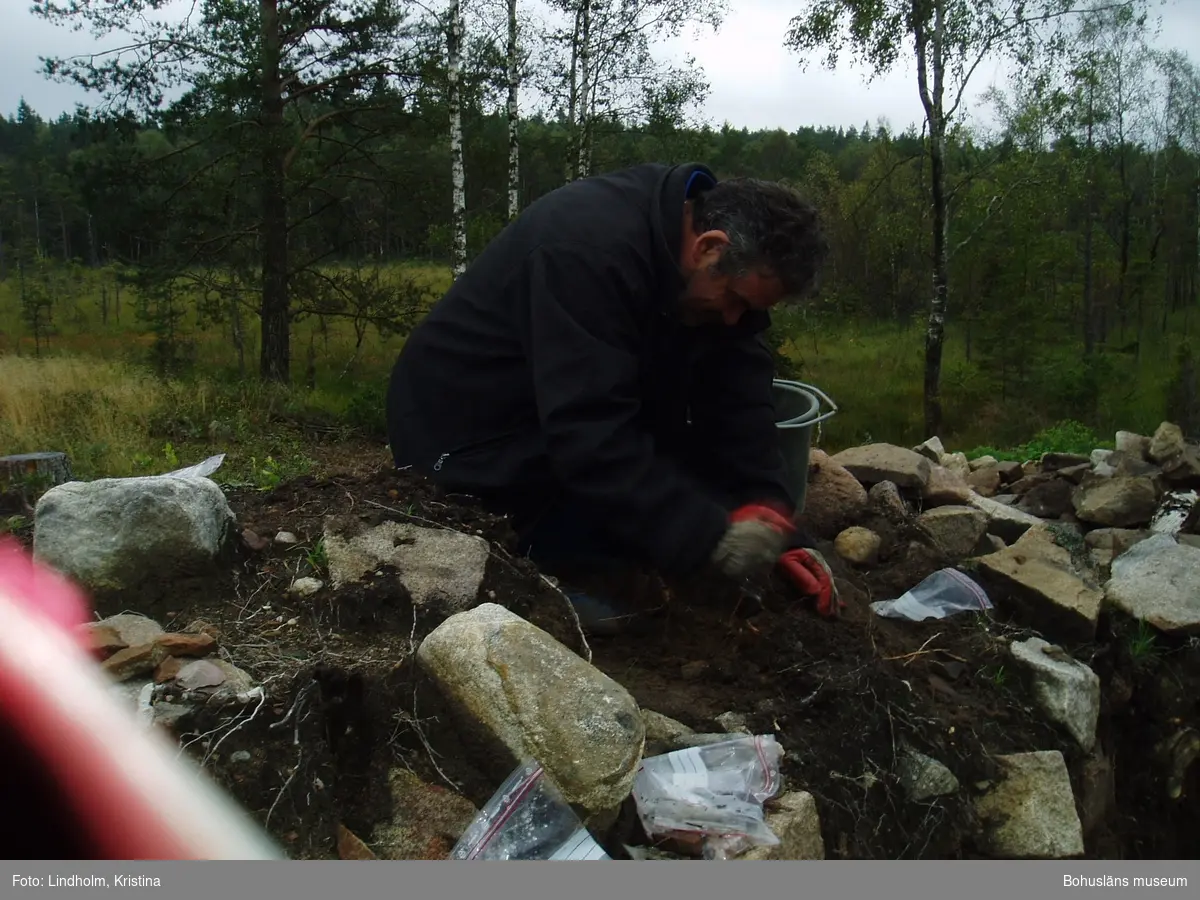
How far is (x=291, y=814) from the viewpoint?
1.75m

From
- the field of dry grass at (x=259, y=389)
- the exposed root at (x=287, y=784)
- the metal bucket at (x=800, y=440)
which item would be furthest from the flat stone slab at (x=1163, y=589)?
the field of dry grass at (x=259, y=389)

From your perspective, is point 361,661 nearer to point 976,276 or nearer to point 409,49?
point 409,49

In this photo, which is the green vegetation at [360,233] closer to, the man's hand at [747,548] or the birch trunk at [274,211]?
the birch trunk at [274,211]

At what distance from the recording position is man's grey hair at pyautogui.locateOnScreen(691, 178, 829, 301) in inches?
99.0

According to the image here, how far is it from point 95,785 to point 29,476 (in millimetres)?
3369

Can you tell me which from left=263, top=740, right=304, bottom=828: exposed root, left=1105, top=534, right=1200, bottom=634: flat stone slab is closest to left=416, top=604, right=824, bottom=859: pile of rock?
left=263, top=740, right=304, bottom=828: exposed root

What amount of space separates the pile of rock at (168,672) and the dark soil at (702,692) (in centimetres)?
6

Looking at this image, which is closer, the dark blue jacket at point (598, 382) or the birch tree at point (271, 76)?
the dark blue jacket at point (598, 382)

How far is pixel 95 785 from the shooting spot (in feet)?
5.66

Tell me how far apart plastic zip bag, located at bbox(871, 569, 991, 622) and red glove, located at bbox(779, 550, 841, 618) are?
329 millimetres

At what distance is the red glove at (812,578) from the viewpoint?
2.94m

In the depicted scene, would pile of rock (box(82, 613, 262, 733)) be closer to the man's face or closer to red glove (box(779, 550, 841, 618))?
the man's face

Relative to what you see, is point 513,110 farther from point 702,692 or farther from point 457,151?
point 702,692

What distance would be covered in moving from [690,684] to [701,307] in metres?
1.07
